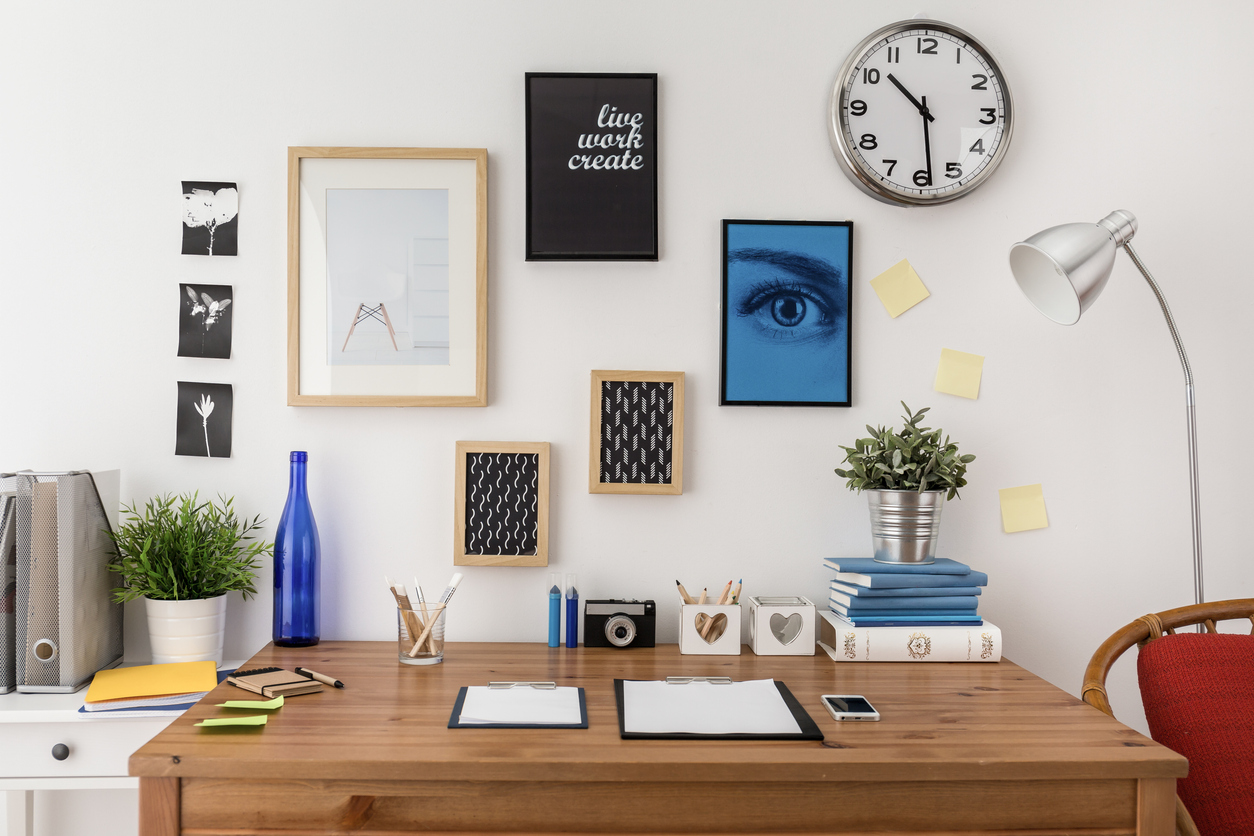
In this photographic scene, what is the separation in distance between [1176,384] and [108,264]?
209 centimetres

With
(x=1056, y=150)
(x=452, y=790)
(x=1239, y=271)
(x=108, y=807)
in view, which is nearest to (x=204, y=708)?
(x=452, y=790)

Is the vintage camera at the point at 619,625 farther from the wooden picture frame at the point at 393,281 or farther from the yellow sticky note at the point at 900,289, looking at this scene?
the yellow sticky note at the point at 900,289

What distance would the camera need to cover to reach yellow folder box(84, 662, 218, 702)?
49.0 inches

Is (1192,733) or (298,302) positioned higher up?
(298,302)

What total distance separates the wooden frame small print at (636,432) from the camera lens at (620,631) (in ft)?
0.78

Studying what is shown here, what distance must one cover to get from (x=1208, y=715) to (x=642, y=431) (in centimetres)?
99

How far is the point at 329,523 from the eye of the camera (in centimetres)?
152

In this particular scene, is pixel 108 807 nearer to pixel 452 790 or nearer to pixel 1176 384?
pixel 452 790

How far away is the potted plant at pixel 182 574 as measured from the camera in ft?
4.52

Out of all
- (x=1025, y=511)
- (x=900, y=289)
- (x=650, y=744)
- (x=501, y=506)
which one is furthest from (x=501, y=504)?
(x=1025, y=511)

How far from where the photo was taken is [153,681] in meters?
1.29

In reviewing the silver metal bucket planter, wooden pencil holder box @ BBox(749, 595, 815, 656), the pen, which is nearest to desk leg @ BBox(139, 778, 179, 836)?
the pen

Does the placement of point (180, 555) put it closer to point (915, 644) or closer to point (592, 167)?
point (592, 167)

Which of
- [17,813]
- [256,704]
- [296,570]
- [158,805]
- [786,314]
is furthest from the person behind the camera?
[786,314]
